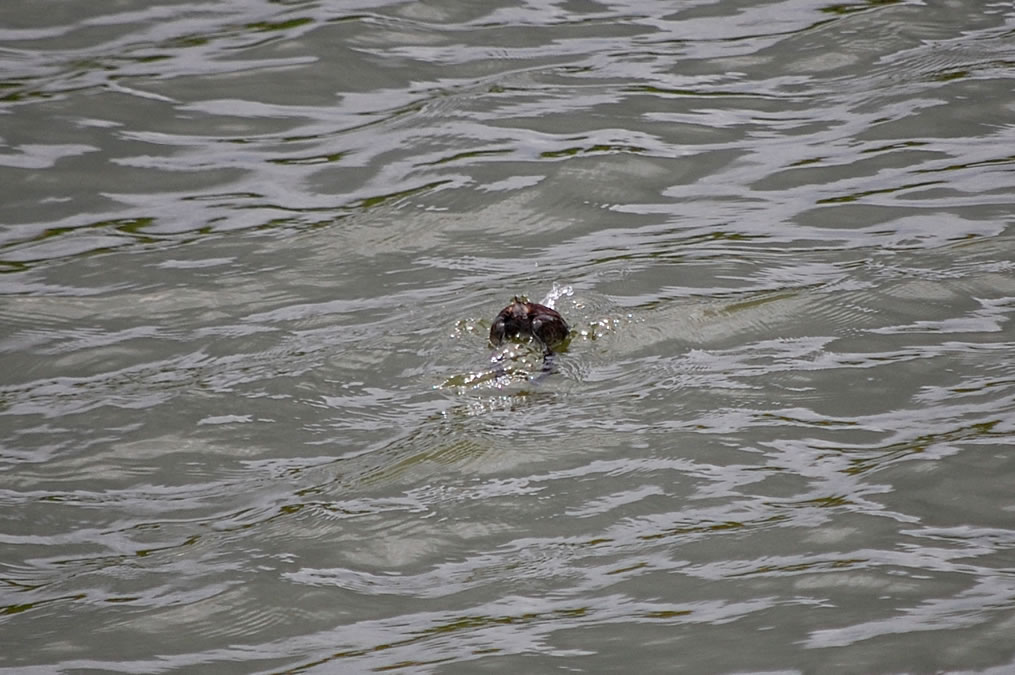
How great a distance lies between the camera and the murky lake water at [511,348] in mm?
3371

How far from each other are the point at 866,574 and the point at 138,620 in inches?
72.5

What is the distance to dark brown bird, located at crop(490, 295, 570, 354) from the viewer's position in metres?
4.53

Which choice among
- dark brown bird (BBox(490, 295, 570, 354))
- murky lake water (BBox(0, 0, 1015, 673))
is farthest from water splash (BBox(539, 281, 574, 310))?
dark brown bird (BBox(490, 295, 570, 354))

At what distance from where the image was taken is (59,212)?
5.91 m

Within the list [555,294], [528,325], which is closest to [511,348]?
[528,325]

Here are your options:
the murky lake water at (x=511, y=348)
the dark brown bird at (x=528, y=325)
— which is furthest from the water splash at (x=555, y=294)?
the dark brown bird at (x=528, y=325)

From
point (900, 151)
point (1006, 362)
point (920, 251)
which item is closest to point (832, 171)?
point (900, 151)

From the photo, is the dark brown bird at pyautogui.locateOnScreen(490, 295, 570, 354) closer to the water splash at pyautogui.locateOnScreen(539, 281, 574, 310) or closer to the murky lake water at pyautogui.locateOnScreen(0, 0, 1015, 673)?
the murky lake water at pyautogui.locateOnScreen(0, 0, 1015, 673)

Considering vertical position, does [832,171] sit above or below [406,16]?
below

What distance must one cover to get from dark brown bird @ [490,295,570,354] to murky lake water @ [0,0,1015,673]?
7 cm

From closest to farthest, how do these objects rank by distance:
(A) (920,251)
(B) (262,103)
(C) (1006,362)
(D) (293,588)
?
(D) (293,588), (C) (1006,362), (A) (920,251), (B) (262,103)

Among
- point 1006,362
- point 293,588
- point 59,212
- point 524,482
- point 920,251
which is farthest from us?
point 59,212

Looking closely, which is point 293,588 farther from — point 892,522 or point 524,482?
point 892,522

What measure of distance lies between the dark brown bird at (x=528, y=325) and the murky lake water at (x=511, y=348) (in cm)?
7
